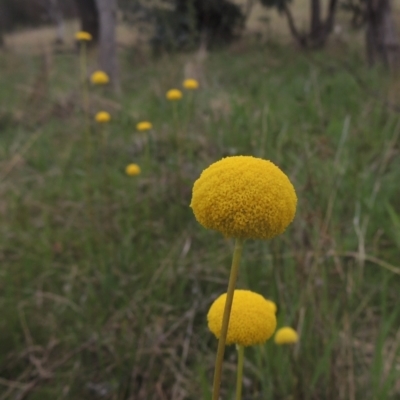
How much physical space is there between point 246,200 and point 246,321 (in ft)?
0.62

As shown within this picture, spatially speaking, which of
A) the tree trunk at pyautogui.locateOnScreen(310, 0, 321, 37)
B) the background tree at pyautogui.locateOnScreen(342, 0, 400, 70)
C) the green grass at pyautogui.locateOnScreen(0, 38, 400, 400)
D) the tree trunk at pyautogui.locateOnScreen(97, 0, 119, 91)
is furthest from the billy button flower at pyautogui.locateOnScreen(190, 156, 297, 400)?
the tree trunk at pyautogui.locateOnScreen(310, 0, 321, 37)

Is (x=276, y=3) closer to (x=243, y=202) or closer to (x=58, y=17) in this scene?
(x=243, y=202)

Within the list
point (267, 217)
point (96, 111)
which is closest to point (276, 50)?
point (96, 111)

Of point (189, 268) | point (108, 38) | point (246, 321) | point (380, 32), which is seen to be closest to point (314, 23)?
point (380, 32)

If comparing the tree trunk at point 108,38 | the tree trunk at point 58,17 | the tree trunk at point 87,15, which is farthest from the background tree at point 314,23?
the tree trunk at point 58,17

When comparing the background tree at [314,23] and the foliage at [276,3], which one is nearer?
the background tree at [314,23]

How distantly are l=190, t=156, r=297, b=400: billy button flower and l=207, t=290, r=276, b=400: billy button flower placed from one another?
10 cm

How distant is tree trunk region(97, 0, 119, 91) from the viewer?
4.79 m

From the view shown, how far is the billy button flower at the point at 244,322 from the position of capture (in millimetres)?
604

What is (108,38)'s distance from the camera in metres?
4.98

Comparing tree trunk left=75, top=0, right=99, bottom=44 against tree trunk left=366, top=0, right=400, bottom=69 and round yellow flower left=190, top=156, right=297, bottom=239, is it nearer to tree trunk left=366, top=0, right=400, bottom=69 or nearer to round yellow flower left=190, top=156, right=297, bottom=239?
tree trunk left=366, top=0, right=400, bottom=69

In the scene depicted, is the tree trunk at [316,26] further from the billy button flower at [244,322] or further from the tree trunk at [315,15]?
the billy button flower at [244,322]

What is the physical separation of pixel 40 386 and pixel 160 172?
4.34 feet

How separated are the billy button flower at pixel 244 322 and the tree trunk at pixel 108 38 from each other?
4411 millimetres
